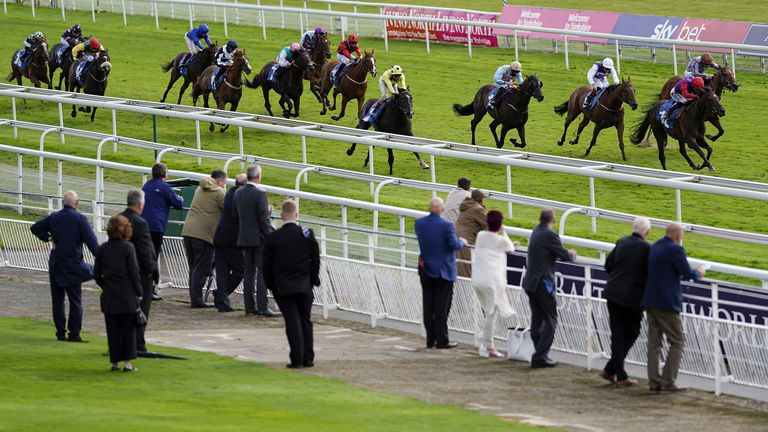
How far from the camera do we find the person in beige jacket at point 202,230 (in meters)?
14.4

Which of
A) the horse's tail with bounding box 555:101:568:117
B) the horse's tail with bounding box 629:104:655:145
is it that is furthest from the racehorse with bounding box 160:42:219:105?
the horse's tail with bounding box 629:104:655:145

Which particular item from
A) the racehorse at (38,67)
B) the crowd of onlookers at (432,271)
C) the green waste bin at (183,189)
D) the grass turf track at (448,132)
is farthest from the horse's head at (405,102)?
the racehorse at (38,67)

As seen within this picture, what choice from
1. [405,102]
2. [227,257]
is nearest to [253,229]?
[227,257]

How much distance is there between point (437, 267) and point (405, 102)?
11006 mm

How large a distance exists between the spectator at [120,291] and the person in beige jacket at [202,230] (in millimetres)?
2972

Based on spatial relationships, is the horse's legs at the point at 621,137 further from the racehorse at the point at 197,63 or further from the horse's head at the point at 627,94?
the racehorse at the point at 197,63

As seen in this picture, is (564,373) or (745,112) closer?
(564,373)

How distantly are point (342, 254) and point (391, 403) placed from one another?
421 centimetres

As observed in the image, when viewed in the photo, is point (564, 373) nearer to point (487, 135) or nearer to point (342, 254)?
point (342, 254)

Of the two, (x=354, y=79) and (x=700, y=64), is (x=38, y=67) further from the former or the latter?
(x=700, y=64)

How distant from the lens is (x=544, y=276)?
38.3ft

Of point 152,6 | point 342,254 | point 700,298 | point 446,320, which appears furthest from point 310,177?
point 152,6

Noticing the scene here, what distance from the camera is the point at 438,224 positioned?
490 inches

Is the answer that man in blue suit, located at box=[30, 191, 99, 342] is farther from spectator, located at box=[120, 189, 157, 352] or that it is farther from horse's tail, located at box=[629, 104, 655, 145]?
horse's tail, located at box=[629, 104, 655, 145]
